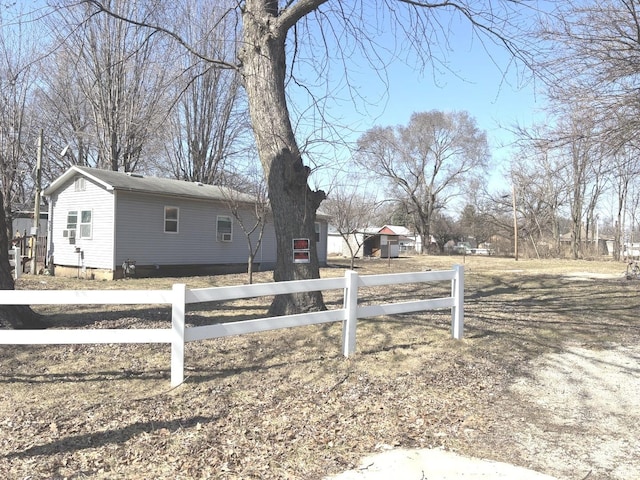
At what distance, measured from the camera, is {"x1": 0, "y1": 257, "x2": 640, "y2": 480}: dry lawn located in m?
3.34

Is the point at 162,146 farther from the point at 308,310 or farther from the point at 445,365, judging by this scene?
the point at 445,365

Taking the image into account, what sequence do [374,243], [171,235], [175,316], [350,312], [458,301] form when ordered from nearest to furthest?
[175,316] < [350,312] < [458,301] < [171,235] < [374,243]

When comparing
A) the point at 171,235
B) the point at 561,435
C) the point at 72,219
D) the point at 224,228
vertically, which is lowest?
the point at 561,435

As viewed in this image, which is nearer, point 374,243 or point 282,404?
point 282,404

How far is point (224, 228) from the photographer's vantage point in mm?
20188

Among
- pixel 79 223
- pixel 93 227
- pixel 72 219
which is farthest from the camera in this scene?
pixel 72 219

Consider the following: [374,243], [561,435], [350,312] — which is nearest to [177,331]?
[350,312]

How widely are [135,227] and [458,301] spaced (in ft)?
43.1

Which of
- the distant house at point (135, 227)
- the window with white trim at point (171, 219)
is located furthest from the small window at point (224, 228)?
the window with white trim at point (171, 219)

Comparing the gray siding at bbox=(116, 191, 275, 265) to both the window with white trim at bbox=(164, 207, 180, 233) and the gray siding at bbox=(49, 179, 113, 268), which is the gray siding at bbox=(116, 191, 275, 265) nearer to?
the window with white trim at bbox=(164, 207, 180, 233)

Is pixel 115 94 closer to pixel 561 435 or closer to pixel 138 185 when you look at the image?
pixel 138 185

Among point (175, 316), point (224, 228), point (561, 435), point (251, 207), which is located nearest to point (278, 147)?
point (175, 316)

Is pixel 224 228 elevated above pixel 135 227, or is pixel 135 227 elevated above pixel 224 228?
pixel 224 228

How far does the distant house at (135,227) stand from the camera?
16.4m
